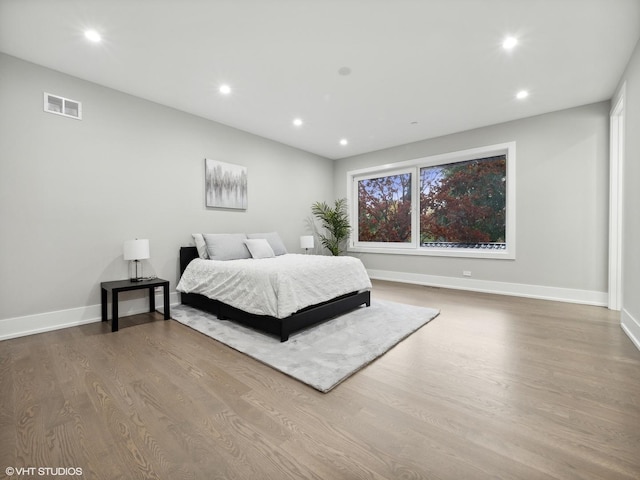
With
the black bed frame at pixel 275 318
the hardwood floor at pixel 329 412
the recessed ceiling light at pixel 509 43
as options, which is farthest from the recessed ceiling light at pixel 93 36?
the recessed ceiling light at pixel 509 43

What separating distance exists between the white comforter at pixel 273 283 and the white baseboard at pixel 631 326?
250 centimetres

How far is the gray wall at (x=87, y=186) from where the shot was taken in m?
2.78

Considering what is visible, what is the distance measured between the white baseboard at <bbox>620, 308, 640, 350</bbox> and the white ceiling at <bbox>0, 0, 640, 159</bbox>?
256cm

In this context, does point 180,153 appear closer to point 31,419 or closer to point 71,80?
point 71,80

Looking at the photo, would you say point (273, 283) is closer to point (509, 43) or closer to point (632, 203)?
point (509, 43)

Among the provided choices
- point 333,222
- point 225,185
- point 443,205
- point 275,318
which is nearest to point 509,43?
point 443,205

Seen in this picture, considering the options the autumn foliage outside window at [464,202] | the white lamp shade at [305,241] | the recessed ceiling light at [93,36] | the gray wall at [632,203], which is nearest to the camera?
the recessed ceiling light at [93,36]

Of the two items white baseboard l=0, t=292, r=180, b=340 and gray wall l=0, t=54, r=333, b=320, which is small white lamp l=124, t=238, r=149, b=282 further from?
white baseboard l=0, t=292, r=180, b=340

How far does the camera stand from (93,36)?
8.21ft

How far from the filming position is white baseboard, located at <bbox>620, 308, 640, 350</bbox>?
248cm

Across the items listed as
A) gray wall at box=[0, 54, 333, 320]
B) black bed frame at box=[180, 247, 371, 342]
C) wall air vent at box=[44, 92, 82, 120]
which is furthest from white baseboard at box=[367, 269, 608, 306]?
wall air vent at box=[44, 92, 82, 120]

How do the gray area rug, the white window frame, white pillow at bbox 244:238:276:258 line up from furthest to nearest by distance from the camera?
the white window frame
white pillow at bbox 244:238:276:258
the gray area rug

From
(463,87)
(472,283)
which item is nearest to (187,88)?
(463,87)

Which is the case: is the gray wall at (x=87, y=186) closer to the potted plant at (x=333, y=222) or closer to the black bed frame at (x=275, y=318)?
the black bed frame at (x=275, y=318)
